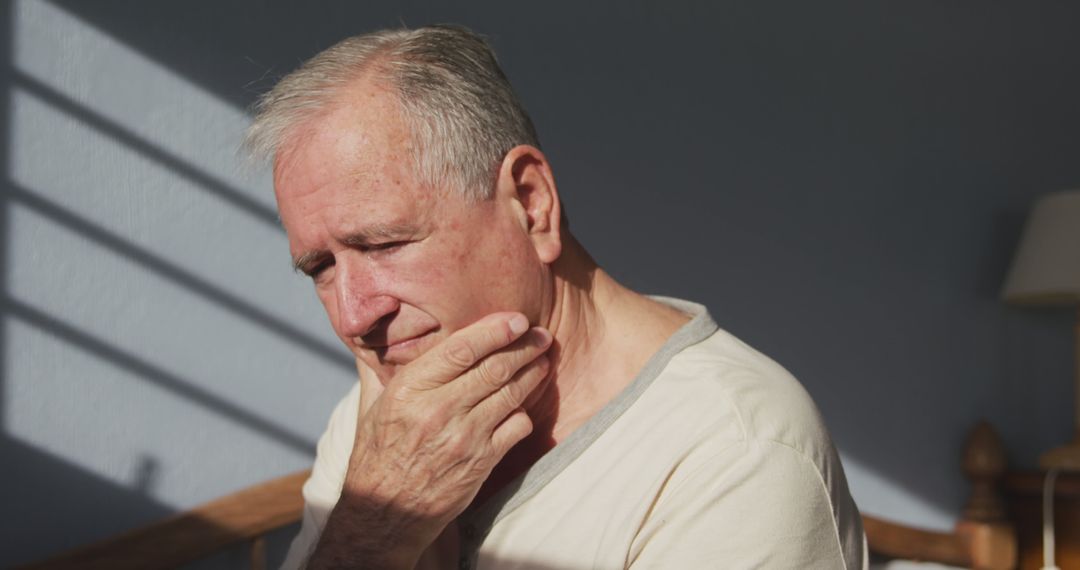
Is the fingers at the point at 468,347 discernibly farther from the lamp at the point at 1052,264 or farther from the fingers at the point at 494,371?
the lamp at the point at 1052,264

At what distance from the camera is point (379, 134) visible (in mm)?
1117

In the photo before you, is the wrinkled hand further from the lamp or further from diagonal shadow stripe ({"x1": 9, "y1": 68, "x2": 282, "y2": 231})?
the lamp

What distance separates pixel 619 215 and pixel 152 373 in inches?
41.1

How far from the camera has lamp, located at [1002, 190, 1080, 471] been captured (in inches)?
103

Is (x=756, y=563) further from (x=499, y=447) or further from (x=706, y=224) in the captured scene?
(x=706, y=224)

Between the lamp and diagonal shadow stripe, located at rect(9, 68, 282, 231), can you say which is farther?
the lamp

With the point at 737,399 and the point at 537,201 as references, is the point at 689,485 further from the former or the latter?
the point at 537,201

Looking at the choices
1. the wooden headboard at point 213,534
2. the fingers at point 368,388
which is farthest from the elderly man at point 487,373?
the wooden headboard at point 213,534

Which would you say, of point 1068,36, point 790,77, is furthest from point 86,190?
point 1068,36

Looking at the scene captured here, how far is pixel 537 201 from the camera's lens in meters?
1.21

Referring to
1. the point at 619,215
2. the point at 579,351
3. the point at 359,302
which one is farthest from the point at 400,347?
the point at 619,215

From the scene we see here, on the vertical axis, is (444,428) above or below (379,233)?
below

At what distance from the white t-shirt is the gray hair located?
312 mm

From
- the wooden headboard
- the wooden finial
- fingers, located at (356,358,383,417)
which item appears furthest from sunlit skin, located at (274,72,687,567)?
the wooden finial
